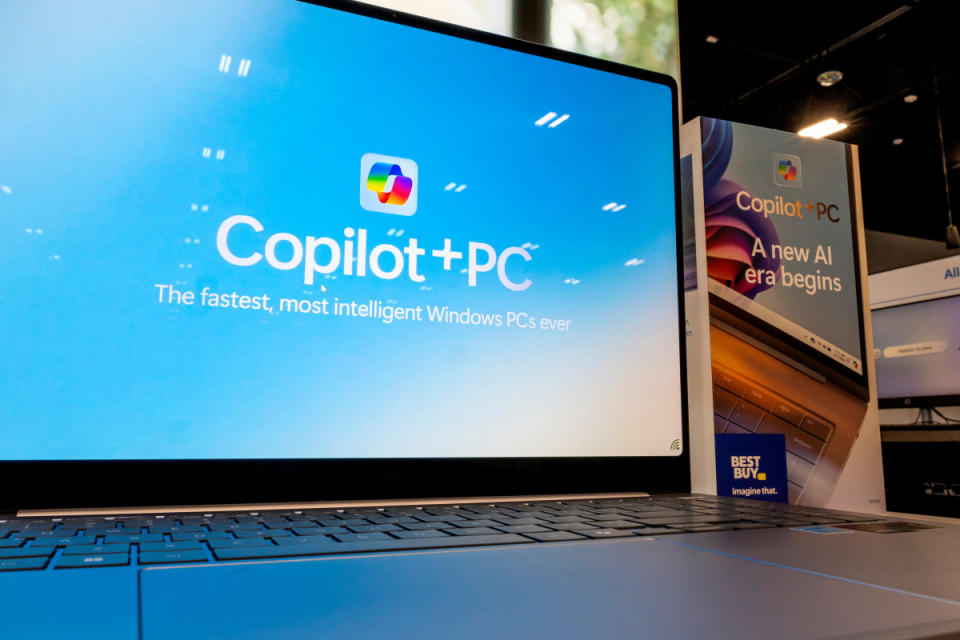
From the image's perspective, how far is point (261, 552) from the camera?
42 centimetres

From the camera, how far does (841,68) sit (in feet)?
18.6

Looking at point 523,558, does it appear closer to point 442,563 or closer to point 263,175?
point 442,563

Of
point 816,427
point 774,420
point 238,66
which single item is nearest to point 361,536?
point 238,66

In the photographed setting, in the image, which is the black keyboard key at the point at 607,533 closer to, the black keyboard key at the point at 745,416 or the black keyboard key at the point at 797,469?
the black keyboard key at the point at 745,416

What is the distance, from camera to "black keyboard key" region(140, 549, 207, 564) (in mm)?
389

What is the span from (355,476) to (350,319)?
18 centimetres

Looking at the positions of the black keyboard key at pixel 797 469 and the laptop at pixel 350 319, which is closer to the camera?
the laptop at pixel 350 319

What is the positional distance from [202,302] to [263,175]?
164mm

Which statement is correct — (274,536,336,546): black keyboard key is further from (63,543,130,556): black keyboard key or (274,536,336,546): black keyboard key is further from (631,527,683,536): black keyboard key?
(631,527,683,536): black keyboard key

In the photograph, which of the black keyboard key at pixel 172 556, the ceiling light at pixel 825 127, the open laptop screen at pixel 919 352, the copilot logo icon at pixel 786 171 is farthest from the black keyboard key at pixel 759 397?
the ceiling light at pixel 825 127

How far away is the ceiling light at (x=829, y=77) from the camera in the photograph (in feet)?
18.5

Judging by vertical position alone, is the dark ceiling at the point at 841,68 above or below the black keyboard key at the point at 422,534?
above

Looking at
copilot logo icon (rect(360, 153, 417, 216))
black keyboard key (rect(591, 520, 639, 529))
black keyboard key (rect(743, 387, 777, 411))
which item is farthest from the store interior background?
copilot logo icon (rect(360, 153, 417, 216))

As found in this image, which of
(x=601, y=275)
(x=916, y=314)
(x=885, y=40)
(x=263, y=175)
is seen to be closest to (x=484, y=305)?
(x=601, y=275)
